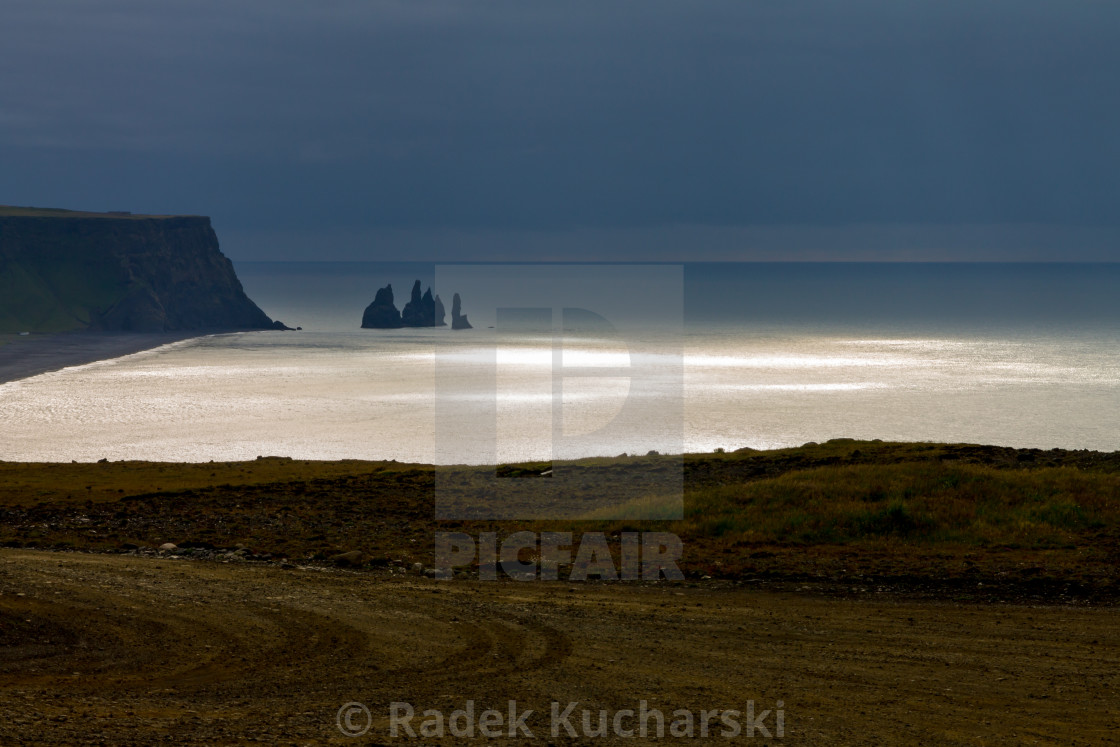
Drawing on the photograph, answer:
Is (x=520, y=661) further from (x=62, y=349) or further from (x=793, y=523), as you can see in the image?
(x=62, y=349)

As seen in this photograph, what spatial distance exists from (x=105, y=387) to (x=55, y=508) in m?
81.8

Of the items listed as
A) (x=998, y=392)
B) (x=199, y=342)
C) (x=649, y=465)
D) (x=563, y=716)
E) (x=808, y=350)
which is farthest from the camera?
(x=199, y=342)

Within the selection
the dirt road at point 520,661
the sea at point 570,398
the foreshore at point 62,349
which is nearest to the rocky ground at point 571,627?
the dirt road at point 520,661

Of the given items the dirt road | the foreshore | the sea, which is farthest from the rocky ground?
the foreshore

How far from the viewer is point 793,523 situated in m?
20.6

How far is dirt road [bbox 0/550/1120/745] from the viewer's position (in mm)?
9133

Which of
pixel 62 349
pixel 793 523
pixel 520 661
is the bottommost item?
pixel 520 661

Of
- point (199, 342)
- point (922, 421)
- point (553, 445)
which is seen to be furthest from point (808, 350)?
point (199, 342)

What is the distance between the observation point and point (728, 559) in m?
18.3

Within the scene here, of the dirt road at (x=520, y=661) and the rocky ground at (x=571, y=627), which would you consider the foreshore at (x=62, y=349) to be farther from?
the dirt road at (x=520, y=661)

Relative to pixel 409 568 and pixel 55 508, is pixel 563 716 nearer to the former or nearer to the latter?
pixel 409 568

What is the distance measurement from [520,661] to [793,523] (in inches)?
417

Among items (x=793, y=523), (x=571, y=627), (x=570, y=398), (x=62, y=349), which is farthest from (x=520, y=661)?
(x=62, y=349)

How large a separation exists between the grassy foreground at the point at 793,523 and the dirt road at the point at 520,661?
6.95 feet
